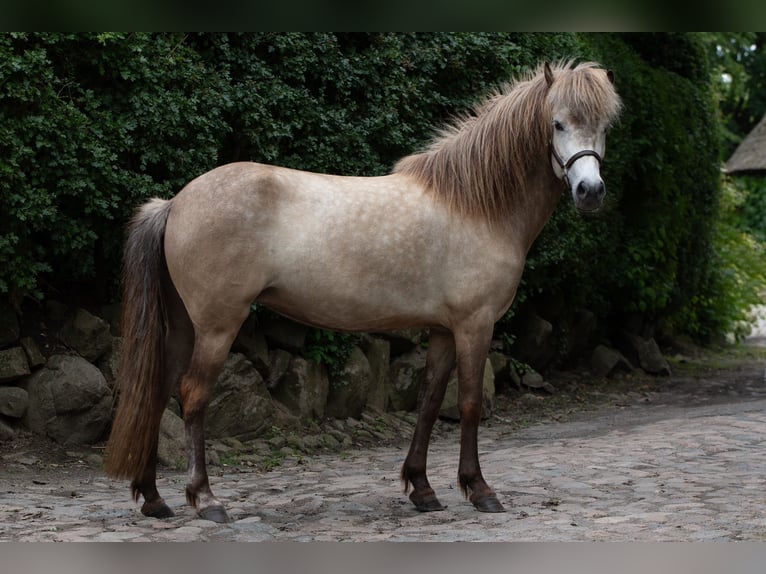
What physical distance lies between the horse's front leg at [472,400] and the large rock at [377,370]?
327cm

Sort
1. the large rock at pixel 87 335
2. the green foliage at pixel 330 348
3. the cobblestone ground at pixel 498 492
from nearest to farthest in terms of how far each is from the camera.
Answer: the cobblestone ground at pixel 498 492 → the large rock at pixel 87 335 → the green foliage at pixel 330 348

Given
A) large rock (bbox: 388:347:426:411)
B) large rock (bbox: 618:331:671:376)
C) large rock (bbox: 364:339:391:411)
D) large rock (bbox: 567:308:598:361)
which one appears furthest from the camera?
large rock (bbox: 618:331:671:376)

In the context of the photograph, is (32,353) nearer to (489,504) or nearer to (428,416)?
(428,416)

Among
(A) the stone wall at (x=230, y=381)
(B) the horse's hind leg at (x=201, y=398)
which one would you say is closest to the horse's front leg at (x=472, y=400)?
(B) the horse's hind leg at (x=201, y=398)

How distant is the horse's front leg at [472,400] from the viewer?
4.36 metres

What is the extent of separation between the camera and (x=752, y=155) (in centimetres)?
1641

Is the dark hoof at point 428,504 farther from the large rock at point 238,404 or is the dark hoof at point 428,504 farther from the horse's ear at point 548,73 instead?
the large rock at point 238,404

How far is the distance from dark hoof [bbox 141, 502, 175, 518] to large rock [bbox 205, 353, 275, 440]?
2.12 meters

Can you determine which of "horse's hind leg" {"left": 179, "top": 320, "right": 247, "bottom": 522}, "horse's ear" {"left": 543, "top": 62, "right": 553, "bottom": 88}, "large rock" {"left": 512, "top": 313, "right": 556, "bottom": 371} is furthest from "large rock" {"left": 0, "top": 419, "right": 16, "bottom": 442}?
"large rock" {"left": 512, "top": 313, "right": 556, "bottom": 371}

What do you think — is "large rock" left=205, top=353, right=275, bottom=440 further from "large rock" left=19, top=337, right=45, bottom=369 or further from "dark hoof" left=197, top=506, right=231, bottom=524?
Answer: "dark hoof" left=197, top=506, right=231, bottom=524

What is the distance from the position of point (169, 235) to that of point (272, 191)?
54 cm

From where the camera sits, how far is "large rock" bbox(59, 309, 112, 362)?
6113 mm

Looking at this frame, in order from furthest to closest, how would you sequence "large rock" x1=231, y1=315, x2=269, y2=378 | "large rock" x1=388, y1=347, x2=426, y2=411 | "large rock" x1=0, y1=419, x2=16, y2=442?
"large rock" x1=388, y1=347, x2=426, y2=411 < "large rock" x1=231, y1=315, x2=269, y2=378 < "large rock" x1=0, y1=419, x2=16, y2=442

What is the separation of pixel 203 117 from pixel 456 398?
3.61 metres
